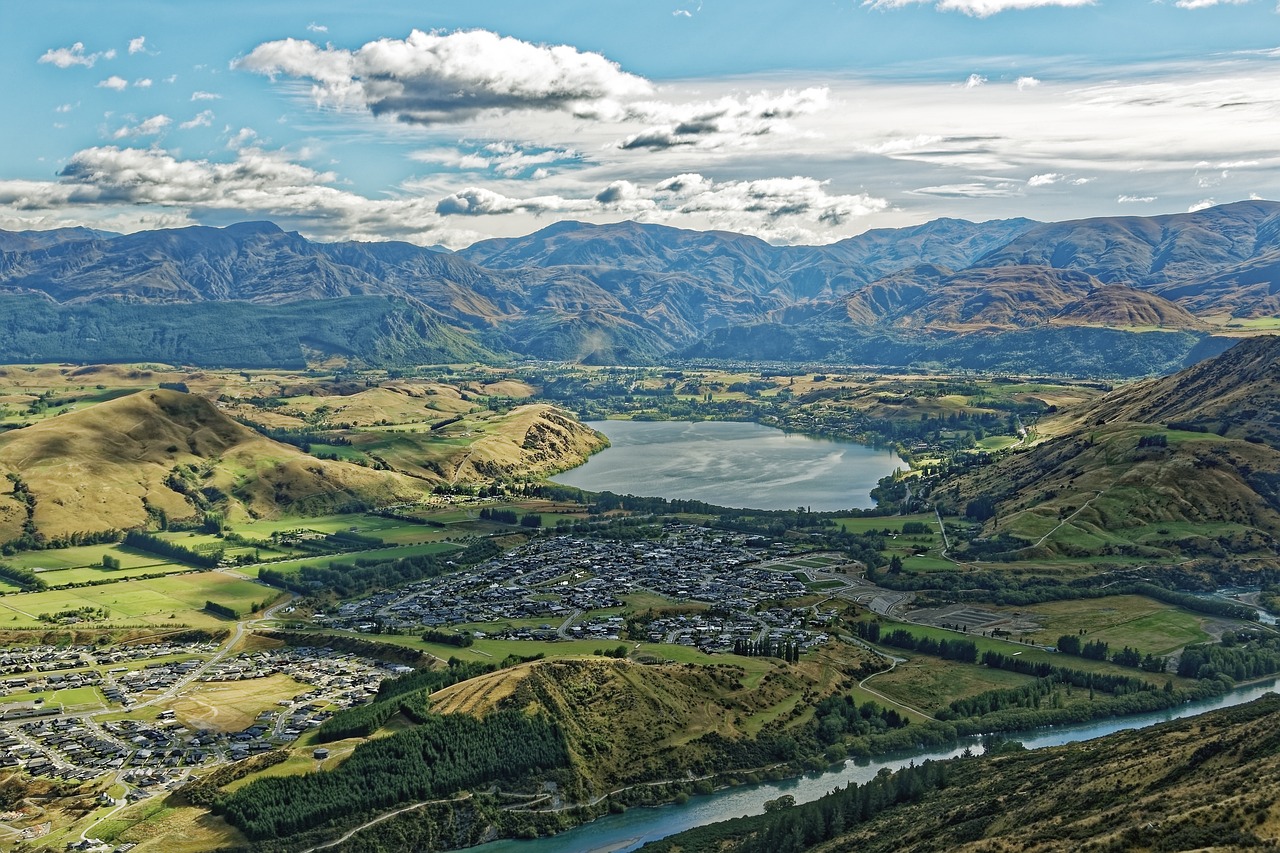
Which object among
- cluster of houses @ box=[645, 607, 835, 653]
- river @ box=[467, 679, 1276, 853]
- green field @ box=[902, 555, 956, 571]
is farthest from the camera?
green field @ box=[902, 555, 956, 571]

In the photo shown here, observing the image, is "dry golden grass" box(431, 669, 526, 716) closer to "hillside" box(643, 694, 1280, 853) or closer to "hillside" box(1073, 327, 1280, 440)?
"hillside" box(643, 694, 1280, 853)

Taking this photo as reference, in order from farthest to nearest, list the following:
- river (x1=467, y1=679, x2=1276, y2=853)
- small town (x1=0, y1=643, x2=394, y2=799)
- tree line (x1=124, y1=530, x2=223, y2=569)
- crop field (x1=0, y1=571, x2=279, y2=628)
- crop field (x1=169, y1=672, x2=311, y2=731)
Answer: tree line (x1=124, y1=530, x2=223, y2=569) → crop field (x1=0, y1=571, x2=279, y2=628) → crop field (x1=169, y1=672, x2=311, y2=731) → small town (x1=0, y1=643, x2=394, y2=799) → river (x1=467, y1=679, x2=1276, y2=853)

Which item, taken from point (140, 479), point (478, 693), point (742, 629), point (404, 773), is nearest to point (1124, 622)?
point (742, 629)

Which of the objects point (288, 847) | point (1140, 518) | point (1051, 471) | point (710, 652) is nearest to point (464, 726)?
point (288, 847)

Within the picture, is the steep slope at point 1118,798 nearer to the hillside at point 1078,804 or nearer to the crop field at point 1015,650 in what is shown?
the hillside at point 1078,804

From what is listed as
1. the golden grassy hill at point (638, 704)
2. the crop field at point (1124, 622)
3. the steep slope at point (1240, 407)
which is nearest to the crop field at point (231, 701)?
the golden grassy hill at point (638, 704)

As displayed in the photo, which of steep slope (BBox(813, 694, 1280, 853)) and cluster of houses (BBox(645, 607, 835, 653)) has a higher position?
steep slope (BBox(813, 694, 1280, 853))

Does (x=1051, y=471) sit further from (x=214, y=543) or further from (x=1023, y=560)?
(x=214, y=543)

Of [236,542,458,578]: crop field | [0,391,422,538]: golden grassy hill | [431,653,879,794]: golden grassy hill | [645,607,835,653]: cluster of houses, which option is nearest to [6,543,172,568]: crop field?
[0,391,422,538]: golden grassy hill
